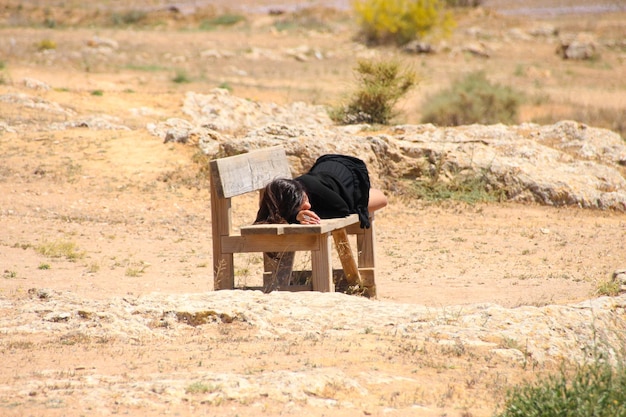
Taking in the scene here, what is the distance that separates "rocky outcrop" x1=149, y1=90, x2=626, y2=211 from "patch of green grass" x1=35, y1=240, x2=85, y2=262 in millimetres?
3677

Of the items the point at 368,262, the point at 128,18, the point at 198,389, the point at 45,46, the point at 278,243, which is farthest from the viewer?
the point at 128,18

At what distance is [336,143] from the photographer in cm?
1097

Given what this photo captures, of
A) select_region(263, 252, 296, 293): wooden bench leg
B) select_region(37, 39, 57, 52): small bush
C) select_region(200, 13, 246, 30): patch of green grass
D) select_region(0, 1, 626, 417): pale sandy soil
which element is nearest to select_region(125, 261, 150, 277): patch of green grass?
select_region(0, 1, 626, 417): pale sandy soil

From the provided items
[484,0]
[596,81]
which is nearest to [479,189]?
[596,81]

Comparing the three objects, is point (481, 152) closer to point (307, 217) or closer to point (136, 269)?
point (136, 269)

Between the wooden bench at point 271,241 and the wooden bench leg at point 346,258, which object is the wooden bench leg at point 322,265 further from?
the wooden bench leg at point 346,258

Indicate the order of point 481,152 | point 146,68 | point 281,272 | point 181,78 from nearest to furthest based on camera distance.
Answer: point 281,272
point 481,152
point 181,78
point 146,68

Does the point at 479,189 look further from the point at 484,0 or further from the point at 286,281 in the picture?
the point at 484,0

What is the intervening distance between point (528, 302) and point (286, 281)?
72.6 inches

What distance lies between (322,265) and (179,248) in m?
3.12

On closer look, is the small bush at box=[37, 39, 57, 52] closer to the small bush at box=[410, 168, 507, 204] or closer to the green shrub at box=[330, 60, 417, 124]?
the green shrub at box=[330, 60, 417, 124]

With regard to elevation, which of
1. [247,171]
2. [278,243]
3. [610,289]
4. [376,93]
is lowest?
[610,289]

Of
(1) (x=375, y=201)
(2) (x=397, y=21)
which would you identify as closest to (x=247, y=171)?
(1) (x=375, y=201)

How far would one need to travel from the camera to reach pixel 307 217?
18.2ft
